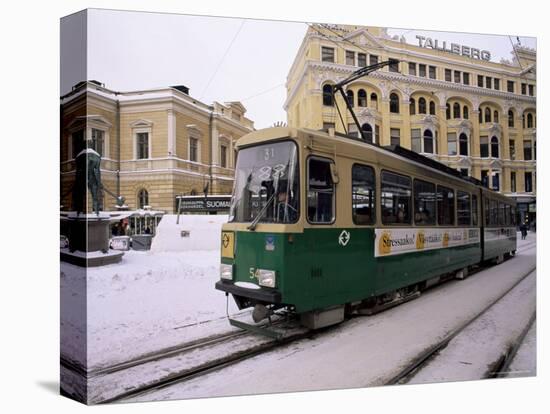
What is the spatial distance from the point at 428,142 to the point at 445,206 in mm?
1630

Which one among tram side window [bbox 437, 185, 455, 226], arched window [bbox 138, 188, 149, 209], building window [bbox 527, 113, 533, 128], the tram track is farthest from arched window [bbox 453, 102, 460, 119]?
arched window [bbox 138, 188, 149, 209]

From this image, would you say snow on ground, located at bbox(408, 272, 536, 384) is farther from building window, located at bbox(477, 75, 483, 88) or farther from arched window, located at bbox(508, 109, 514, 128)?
building window, located at bbox(477, 75, 483, 88)

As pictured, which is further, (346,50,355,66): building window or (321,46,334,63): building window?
(346,50,355,66): building window

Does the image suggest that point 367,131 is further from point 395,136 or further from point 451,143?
point 451,143

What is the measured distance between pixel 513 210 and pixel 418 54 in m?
3.46

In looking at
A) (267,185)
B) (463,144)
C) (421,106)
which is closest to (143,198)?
(267,185)

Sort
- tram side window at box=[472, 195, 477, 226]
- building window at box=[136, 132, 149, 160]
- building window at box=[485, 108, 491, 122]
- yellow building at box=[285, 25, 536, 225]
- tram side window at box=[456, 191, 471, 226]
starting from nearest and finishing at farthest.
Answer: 1. building window at box=[136, 132, 149, 160]
2. yellow building at box=[285, 25, 536, 225]
3. building window at box=[485, 108, 491, 122]
4. tram side window at box=[456, 191, 471, 226]
5. tram side window at box=[472, 195, 477, 226]

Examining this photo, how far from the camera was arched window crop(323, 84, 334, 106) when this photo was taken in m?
5.98

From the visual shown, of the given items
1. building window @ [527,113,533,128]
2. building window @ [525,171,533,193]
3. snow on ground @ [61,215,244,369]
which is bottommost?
snow on ground @ [61,215,244,369]

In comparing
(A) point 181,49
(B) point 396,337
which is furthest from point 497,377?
(A) point 181,49

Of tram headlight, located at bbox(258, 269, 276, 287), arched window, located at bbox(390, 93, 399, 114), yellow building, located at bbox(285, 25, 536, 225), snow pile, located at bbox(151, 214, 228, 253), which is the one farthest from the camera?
arched window, located at bbox(390, 93, 399, 114)

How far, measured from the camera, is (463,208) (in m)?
8.67

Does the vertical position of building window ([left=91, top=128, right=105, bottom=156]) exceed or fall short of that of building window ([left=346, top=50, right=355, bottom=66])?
it falls short

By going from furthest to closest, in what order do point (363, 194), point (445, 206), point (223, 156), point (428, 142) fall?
point (445, 206) < point (428, 142) < point (363, 194) < point (223, 156)
